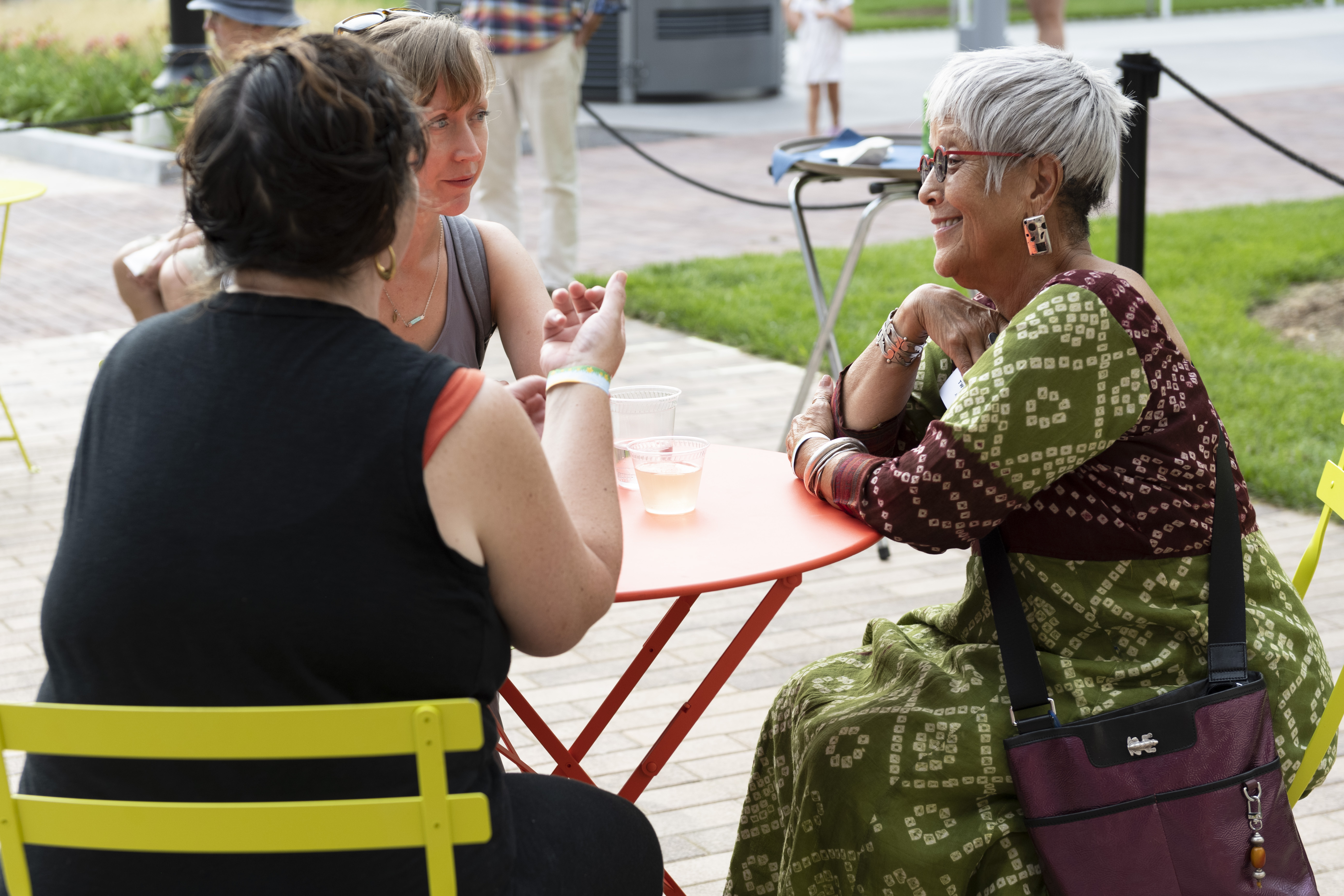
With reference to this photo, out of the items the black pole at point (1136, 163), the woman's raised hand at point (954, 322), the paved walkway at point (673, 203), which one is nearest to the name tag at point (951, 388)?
the woman's raised hand at point (954, 322)

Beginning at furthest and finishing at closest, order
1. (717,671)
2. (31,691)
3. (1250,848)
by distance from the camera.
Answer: (31,691) < (717,671) < (1250,848)

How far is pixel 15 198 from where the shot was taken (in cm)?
498

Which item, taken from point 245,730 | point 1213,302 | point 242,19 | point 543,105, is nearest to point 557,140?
point 543,105

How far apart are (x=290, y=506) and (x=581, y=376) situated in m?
0.49

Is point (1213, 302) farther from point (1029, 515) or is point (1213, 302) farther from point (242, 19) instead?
point (1029, 515)

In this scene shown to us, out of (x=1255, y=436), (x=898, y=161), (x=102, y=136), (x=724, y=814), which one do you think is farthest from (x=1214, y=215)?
(x=102, y=136)

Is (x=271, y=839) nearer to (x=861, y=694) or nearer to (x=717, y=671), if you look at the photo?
(x=717, y=671)

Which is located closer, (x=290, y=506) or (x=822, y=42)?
(x=290, y=506)

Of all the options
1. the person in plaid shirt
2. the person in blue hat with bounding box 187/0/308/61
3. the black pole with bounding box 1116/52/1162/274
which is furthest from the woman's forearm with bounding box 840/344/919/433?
the person in plaid shirt

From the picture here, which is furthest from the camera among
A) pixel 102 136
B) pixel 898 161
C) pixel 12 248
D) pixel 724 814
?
pixel 102 136

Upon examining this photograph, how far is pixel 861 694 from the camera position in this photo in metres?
2.29

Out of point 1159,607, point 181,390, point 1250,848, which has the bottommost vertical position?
point 1250,848

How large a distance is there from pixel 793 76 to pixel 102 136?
8.58 metres

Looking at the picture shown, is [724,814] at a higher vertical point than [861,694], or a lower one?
lower
